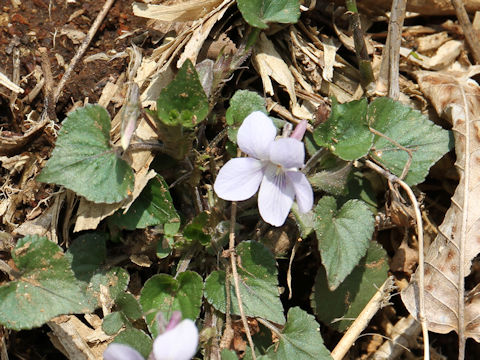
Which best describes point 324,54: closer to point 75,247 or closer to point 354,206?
point 354,206

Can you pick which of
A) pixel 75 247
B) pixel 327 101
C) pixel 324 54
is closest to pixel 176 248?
pixel 75 247

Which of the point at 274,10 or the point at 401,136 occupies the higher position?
the point at 274,10

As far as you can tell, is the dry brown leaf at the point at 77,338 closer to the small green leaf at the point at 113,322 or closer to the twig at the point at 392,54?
the small green leaf at the point at 113,322

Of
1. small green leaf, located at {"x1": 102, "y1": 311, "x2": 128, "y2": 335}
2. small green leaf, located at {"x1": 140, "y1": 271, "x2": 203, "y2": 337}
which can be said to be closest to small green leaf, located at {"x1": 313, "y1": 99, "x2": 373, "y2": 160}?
small green leaf, located at {"x1": 140, "y1": 271, "x2": 203, "y2": 337}

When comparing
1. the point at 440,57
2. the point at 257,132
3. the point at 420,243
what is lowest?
the point at 420,243

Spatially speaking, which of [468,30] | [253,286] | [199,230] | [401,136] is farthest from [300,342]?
[468,30]

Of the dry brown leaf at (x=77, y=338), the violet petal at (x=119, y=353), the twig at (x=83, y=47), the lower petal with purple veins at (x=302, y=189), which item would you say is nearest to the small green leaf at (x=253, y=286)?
the lower petal with purple veins at (x=302, y=189)

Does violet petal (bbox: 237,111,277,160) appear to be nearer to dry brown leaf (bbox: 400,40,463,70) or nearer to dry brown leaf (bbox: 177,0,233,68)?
dry brown leaf (bbox: 177,0,233,68)

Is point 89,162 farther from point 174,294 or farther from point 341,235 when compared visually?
point 341,235
